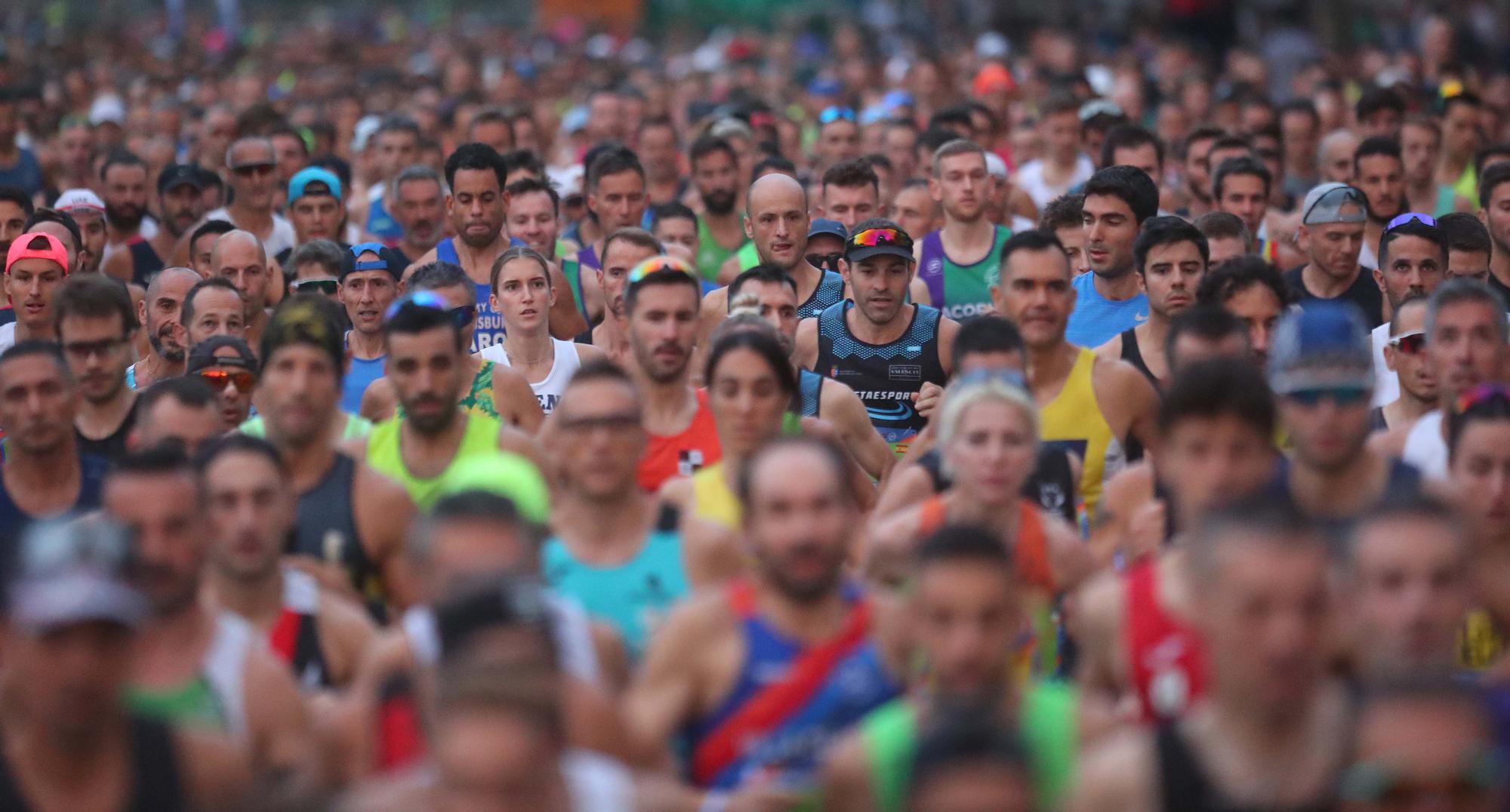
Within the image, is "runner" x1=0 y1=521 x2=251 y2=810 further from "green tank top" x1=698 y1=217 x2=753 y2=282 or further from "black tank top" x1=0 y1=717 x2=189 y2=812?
"green tank top" x1=698 y1=217 x2=753 y2=282

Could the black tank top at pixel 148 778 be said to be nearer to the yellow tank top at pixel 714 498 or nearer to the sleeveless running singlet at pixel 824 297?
the yellow tank top at pixel 714 498

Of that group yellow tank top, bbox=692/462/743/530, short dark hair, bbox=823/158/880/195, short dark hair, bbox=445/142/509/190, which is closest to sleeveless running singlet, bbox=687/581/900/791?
yellow tank top, bbox=692/462/743/530

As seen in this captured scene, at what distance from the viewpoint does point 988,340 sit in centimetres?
800

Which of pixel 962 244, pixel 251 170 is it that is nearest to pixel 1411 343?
pixel 962 244

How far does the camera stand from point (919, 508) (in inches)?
272

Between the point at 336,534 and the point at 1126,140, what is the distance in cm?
909

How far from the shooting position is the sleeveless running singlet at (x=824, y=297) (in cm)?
1166

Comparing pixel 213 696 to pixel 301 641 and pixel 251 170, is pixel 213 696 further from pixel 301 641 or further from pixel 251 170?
pixel 251 170

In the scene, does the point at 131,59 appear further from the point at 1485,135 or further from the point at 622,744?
the point at 622,744

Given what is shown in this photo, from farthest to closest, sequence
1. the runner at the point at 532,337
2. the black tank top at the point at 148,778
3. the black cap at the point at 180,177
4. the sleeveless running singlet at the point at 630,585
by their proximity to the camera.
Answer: the black cap at the point at 180,177 → the runner at the point at 532,337 → the sleeveless running singlet at the point at 630,585 → the black tank top at the point at 148,778

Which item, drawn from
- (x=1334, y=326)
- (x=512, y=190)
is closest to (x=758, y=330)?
(x=1334, y=326)

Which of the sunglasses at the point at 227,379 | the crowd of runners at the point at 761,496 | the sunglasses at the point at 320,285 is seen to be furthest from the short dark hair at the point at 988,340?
the sunglasses at the point at 320,285

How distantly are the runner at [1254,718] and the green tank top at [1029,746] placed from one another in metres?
0.22

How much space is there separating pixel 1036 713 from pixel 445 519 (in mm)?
1588
